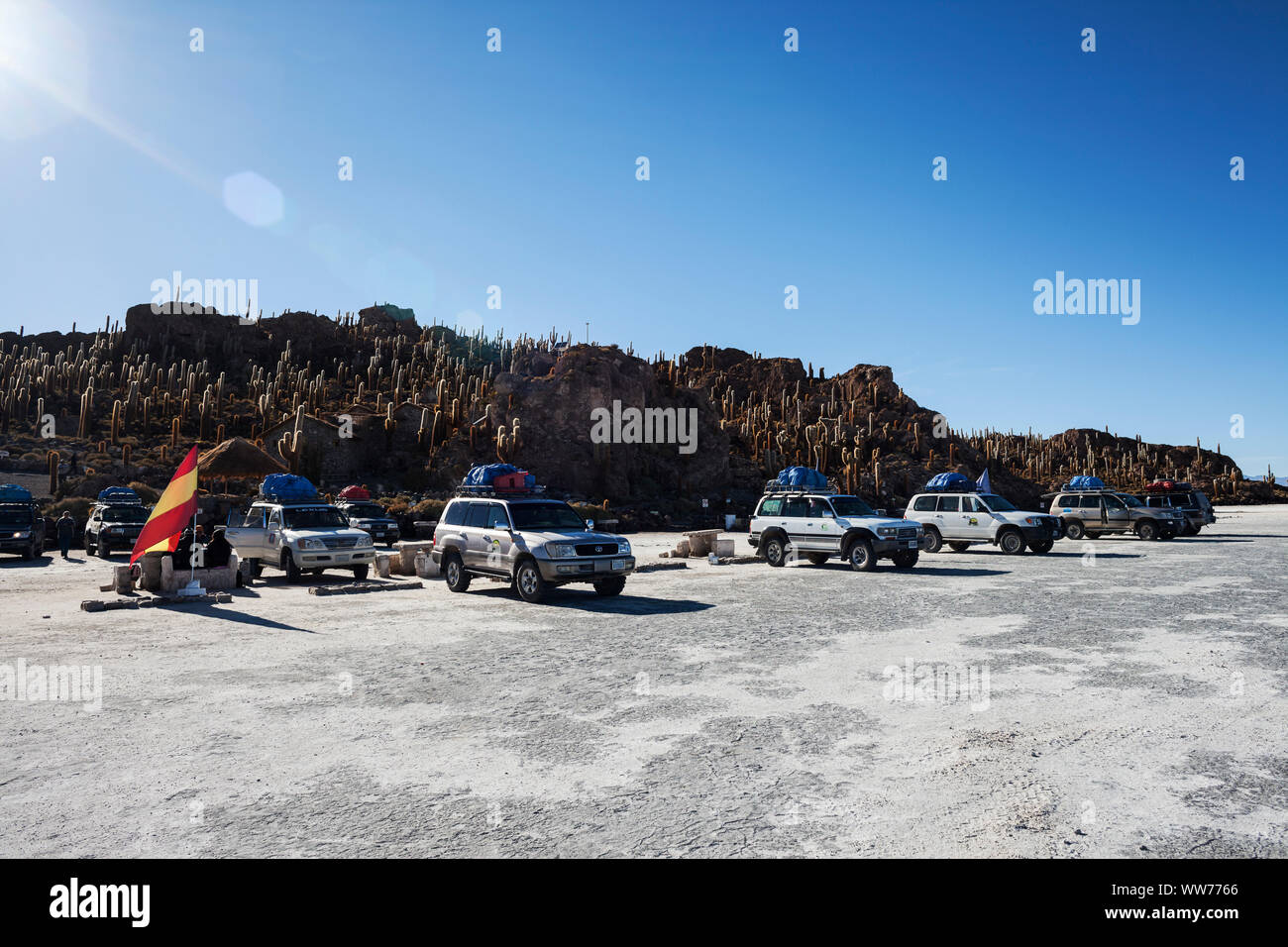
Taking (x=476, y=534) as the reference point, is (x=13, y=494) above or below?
above

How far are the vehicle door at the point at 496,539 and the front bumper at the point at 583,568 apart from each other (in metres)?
1.00

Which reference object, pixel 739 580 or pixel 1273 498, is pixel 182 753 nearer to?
pixel 739 580

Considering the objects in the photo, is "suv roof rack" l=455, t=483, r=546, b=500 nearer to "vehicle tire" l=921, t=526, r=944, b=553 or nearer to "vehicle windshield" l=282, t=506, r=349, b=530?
"vehicle windshield" l=282, t=506, r=349, b=530

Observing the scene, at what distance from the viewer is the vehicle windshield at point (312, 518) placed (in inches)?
722

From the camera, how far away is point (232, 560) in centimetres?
1636

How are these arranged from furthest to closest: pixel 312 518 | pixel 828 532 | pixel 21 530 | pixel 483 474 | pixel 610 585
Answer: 1. pixel 21 530
2. pixel 483 474
3. pixel 828 532
4. pixel 312 518
5. pixel 610 585

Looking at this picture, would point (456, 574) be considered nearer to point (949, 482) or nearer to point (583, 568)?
point (583, 568)

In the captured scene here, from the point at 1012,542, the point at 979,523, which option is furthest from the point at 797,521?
the point at 1012,542

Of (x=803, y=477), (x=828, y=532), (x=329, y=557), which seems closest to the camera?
(x=329, y=557)

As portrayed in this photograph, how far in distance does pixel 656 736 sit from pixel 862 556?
14.4 meters

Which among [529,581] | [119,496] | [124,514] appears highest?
[119,496]

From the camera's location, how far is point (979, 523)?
83.2ft

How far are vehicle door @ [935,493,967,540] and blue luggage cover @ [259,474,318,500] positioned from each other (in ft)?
64.3

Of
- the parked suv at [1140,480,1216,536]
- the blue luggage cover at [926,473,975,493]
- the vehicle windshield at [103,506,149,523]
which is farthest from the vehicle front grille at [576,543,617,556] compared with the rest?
the parked suv at [1140,480,1216,536]
